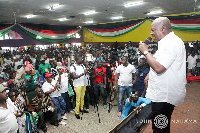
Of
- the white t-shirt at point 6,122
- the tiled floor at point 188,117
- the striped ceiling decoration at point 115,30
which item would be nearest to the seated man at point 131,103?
the tiled floor at point 188,117

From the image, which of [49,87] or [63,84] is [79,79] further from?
[49,87]

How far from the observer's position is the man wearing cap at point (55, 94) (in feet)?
13.2

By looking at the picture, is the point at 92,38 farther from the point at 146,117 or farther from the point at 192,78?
the point at 146,117

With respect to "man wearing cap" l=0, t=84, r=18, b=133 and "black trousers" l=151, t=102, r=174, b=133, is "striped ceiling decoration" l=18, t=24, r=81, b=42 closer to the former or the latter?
"man wearing cap" l=0, t=84, r=18, b=133

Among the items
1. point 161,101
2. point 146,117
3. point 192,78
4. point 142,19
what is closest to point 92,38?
point 142,19

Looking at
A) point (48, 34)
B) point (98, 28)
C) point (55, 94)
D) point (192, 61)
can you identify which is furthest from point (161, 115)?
point (98, 28)

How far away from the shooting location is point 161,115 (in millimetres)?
1475

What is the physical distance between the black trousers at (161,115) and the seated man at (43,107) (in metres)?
2.94

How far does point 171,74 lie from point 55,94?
11.7 feet

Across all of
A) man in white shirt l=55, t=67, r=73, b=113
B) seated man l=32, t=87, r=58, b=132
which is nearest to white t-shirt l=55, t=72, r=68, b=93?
man in white shirt l=55, t=67, r=73, b=113

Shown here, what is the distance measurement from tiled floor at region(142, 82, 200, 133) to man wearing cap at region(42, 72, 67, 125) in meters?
2.47

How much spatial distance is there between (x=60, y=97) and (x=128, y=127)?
9.13 ft

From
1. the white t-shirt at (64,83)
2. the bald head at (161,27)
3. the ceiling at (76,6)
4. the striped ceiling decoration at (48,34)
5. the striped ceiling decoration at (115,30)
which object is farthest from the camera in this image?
the striped ceiling decoration at (115,30)

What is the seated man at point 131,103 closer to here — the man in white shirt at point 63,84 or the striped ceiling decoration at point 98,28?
the man in white shirt at point 63,84
